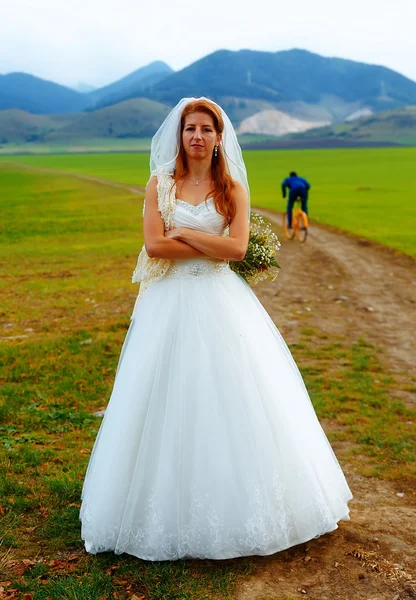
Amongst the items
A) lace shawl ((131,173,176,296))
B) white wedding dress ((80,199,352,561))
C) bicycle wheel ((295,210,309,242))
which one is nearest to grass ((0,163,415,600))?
white wedding dress ((80,199,352,561))

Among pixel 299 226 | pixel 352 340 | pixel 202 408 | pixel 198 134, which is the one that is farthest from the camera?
pixel 299 226

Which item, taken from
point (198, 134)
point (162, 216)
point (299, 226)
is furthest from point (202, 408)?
point (299, 226)

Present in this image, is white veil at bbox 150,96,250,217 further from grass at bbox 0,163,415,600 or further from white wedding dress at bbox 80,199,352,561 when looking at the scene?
grass at bbox 0,163,415,600

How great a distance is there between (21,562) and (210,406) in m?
1.82

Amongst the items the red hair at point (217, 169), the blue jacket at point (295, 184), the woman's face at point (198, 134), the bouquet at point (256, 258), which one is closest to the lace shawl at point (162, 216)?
the red hair at point (217, 169)

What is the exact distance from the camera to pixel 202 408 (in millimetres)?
4664

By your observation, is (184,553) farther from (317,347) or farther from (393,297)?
(393,297)

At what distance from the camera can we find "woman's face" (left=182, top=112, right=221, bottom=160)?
4988 mm

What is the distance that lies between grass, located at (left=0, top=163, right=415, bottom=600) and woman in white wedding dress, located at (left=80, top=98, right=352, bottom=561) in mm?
272

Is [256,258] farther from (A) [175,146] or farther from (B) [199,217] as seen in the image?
(A) [175,146]

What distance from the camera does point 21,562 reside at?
15.7 feet

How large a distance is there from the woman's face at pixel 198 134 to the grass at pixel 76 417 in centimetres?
307

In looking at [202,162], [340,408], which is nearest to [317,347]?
[340,408]

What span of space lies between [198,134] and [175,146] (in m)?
0.30
